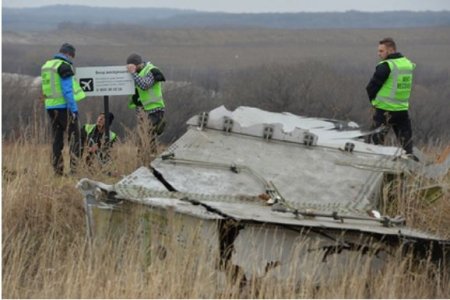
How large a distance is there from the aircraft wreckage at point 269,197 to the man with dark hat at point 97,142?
1286mm

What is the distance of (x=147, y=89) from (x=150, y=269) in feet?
16.5

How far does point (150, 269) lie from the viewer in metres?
6.73

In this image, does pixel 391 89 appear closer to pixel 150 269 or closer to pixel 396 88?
pixel 396 88

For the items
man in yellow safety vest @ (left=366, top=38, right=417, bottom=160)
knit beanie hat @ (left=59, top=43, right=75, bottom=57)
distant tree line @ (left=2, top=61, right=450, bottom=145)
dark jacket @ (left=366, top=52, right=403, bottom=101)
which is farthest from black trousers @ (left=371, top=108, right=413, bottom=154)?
distant tree line @ (left=2, top=61, right=450, bottom=145)

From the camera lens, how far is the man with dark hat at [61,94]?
11.5 metres

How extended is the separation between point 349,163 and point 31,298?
2.89 m

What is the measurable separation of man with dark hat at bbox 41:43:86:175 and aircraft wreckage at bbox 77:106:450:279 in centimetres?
291

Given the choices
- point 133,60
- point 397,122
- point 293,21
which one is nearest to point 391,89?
point 397,122

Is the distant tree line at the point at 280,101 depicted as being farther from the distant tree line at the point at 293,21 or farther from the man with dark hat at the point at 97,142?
the distant tree line at the point at 293,21

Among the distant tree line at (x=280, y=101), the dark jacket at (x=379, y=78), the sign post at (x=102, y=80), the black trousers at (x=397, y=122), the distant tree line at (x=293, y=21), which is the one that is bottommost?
the distant tree line at (x=280, y=101)

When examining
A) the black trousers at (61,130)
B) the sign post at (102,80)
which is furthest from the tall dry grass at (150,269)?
the sign post at (102,80)

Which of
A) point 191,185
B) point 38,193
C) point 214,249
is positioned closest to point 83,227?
point 38,193

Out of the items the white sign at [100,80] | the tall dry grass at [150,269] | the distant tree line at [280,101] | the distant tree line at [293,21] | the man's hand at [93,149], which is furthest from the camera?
the distant tree line at [293,21]

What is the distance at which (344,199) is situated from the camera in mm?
7656
